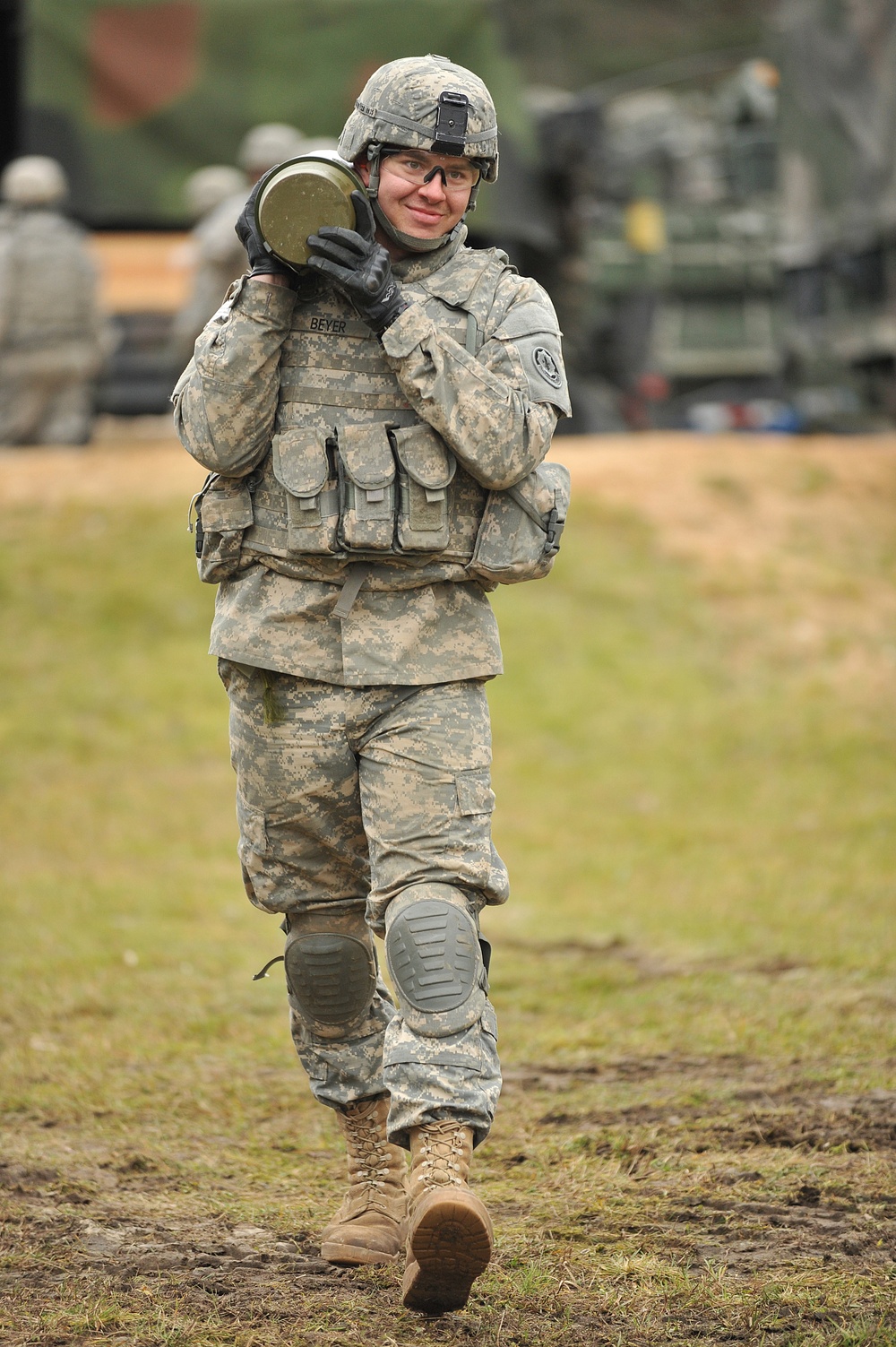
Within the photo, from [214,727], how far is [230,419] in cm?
626

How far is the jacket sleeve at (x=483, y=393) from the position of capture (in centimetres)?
344

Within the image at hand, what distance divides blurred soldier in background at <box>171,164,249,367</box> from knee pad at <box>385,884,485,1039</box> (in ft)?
28.3

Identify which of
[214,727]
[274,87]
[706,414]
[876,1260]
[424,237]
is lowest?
[876,1260]

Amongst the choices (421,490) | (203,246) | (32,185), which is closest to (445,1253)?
(421,490)

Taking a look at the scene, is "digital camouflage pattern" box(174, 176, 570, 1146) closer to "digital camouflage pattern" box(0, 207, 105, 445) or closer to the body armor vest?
the body armor vest

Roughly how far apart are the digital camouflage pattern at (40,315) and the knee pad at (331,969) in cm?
986

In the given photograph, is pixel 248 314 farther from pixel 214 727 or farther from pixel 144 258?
pixel 144 258

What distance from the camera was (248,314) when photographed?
3.51 m

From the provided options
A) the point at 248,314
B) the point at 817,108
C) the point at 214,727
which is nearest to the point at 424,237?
the point at 248,314

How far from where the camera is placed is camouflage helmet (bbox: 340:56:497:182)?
354 cm

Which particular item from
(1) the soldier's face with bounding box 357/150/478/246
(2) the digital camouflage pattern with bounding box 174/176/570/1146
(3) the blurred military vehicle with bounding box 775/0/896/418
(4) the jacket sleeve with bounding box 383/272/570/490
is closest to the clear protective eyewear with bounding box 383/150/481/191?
(1) the soldier's face with bounding box 357/150/478/246

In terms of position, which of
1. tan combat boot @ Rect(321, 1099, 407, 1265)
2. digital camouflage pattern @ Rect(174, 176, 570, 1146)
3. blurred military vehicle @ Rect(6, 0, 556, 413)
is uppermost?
blurred military vehicle @ Rect(6, 0, 556, 413)

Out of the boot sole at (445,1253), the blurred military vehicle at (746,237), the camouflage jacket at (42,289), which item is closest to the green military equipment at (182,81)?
the camouflage jacket at (42,289)

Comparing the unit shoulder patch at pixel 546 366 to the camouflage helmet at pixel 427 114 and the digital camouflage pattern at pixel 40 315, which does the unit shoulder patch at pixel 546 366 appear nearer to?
the camouflage helmet at pixel 427 114
